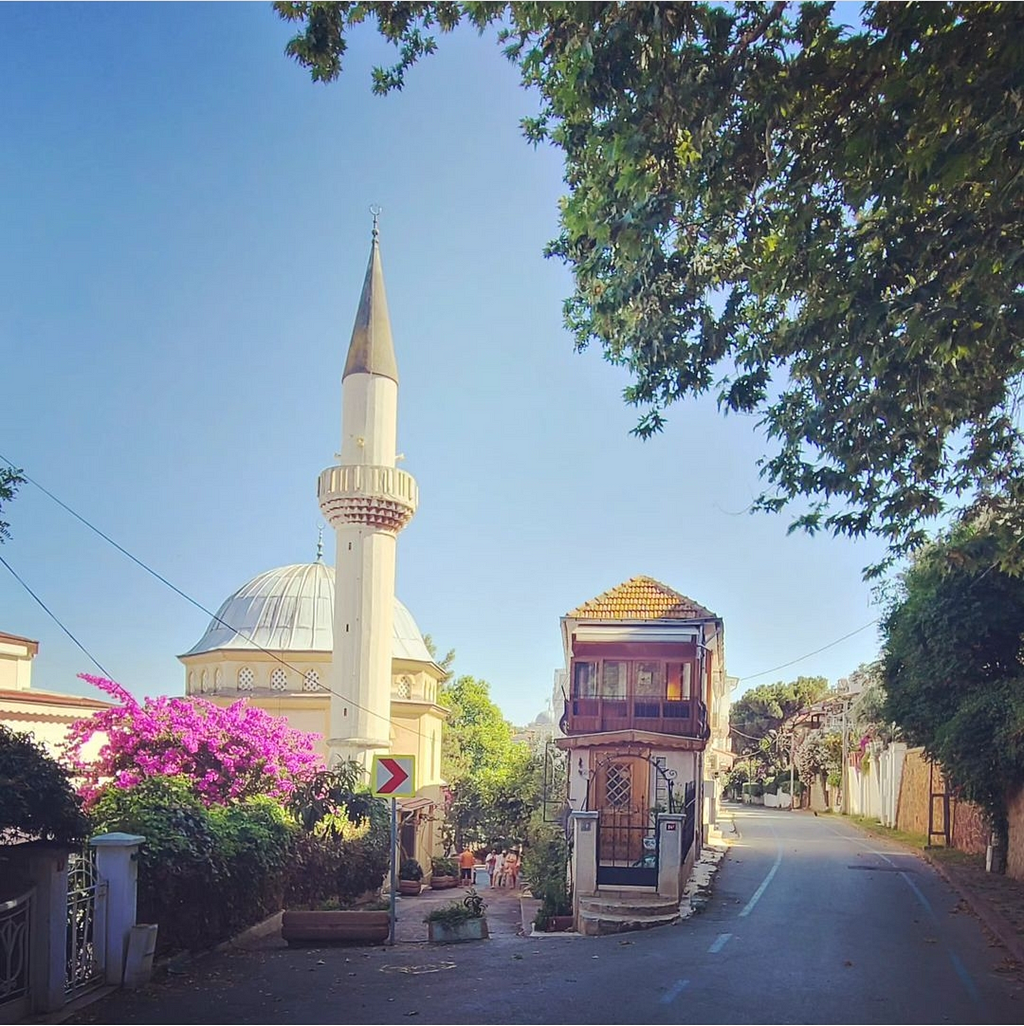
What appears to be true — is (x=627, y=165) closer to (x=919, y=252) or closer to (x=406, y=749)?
(x=919, y=252)

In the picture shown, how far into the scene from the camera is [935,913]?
1577 centimetres

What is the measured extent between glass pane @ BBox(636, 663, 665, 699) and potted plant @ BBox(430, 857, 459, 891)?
31.4 ft

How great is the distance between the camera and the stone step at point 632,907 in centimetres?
1531

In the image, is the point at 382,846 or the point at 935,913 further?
the point at 382,846

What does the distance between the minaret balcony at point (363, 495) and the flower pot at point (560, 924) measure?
15.8m

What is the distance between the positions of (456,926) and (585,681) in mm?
14178

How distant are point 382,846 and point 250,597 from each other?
22.8m

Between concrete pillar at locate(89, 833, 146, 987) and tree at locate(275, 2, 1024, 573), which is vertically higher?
tree at locate(275, 2, 1024, 573)

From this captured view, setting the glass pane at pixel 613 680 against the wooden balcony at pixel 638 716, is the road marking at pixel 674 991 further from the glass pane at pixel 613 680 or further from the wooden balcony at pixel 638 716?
the glass pane at pixel 613 680

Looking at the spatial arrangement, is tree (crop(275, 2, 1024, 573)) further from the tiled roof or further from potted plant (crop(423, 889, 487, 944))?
the tiled roof

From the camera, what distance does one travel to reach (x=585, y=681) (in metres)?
27.7

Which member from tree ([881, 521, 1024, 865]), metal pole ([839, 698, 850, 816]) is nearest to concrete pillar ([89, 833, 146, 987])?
tree ([881, 521, 1024, 865])

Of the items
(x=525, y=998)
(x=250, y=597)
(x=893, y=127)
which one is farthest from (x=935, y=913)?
(x=250, y=597)

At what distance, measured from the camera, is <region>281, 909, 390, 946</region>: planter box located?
1346cm
